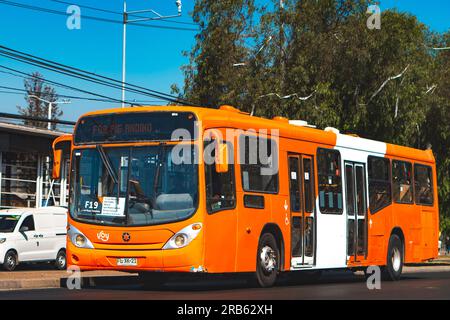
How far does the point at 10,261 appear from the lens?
101 ft

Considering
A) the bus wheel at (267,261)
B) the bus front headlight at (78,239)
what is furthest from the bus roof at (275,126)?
the bus wheel at (267,261)

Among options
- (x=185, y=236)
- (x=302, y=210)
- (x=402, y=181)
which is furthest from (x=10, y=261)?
(x=185, y=236)

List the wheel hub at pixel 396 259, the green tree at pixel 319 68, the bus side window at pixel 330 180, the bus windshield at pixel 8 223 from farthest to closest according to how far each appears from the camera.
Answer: the green tree at pixel 319 68 → the bus windshield at pixel 8 223 → the wheel hub at pixel 396 259 → the bus side window at pixel 330 180

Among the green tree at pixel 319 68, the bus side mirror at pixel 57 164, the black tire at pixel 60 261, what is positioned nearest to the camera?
the bus side mirror at pixel 57 164

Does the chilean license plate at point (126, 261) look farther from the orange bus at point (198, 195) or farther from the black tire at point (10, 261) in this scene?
the black tire at point (10, 261)

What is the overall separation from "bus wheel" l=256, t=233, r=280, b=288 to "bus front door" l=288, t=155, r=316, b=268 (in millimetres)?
728

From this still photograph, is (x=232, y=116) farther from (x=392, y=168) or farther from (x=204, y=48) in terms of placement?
(x=204, y=48)

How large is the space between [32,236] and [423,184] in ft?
43.8

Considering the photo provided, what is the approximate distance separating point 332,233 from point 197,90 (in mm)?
24575

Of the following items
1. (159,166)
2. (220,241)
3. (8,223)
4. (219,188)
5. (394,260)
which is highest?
(159,166)

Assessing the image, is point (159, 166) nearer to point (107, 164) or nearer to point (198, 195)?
point (198, 195)

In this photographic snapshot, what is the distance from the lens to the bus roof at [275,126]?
17641 millimetres

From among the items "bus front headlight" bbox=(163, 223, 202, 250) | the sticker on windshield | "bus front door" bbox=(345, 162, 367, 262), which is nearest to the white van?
"bus front door" bbox=(345, 162, 367, 262)

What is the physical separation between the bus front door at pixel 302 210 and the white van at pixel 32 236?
13.4 meters
